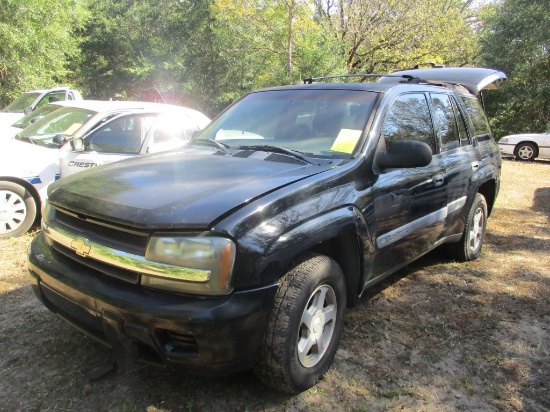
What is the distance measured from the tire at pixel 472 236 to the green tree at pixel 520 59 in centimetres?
1873

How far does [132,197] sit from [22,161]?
358cm

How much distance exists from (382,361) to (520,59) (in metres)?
22.4

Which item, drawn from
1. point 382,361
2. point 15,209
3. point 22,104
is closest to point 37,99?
point 22,104

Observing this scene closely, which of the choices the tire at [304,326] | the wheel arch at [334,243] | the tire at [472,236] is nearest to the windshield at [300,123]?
the wheel arch at [334,243]

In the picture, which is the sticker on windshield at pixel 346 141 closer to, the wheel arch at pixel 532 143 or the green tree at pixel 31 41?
the wheel arch at pixel 532 143

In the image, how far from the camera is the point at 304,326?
2.41 meters

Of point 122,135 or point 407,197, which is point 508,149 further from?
point 407,197

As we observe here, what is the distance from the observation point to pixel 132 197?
227 cm

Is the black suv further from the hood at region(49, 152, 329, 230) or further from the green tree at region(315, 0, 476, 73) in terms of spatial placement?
the green tree at region(315, 0, 476, 73)

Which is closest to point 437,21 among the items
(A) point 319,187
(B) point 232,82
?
(B) point 232,82

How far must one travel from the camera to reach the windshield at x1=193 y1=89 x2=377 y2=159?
301cm

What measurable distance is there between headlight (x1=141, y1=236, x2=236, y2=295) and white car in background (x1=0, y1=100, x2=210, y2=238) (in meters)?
3.76

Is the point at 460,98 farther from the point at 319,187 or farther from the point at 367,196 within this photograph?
the point at 319,187

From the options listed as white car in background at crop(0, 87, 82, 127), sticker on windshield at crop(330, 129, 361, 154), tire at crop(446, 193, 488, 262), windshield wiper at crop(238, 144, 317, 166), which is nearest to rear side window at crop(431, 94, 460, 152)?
tire at crop(446, 193, 488, 262)
